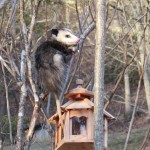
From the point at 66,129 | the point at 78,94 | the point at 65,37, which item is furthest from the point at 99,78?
the point at 65,37

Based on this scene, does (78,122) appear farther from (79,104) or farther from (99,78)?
(99,78)

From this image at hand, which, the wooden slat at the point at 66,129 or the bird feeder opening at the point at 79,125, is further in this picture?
the bird feeder opening at the point at 79,125

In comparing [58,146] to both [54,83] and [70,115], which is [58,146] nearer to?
[70,115]

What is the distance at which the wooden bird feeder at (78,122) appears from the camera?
317 cm

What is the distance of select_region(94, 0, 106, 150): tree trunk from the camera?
2.48 m

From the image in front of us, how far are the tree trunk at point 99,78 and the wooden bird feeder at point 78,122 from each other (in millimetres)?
583

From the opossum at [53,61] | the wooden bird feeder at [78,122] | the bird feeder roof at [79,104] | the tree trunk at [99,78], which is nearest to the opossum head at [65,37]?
the opossum at [53,61]

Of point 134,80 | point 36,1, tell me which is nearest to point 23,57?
point 36,1

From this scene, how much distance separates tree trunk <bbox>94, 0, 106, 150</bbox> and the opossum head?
0.82 metres

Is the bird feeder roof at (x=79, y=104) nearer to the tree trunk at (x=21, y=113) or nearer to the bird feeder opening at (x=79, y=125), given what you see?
the bird feeder opening at (x=79, y=125)

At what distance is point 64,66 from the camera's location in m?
3.38

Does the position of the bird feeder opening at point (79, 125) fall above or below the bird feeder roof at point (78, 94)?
below

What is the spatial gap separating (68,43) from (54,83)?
36cm

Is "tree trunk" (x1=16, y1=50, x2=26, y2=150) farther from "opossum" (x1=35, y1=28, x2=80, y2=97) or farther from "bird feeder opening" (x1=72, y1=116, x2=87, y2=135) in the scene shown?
"bird feeder opening" (x1=72, y1=116, x2=87, y2=135)
